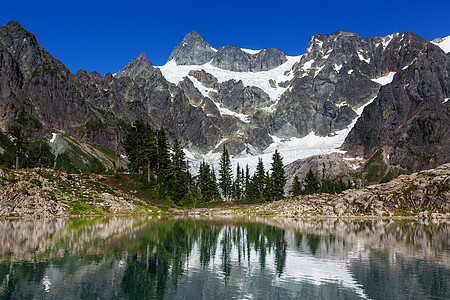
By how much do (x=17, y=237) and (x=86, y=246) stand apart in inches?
438

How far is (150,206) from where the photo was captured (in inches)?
3509

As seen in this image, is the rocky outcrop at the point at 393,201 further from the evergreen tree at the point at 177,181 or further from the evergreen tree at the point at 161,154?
the evergreen tree at the point at 161,154

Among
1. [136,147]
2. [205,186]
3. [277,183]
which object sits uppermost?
[136,147]

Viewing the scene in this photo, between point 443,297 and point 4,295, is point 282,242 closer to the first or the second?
point 443,297

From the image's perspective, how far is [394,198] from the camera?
8338 cm

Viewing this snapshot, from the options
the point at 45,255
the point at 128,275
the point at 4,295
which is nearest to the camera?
the point at 4,295

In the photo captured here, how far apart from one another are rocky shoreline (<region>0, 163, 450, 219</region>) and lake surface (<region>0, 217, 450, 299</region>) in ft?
120

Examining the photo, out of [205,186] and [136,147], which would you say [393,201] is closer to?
[205,186]

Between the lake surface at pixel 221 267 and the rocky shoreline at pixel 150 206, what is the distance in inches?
1436

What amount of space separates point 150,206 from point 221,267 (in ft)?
213

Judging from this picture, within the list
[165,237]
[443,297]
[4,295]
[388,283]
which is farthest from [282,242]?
[4,295]

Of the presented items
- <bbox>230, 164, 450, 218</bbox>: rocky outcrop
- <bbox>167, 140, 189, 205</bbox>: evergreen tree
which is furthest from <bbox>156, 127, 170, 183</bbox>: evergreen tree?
<bbox>230, 164, 450, 218</bbox>: rocky outcrop

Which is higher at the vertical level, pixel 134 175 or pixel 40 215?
pixel 134 175

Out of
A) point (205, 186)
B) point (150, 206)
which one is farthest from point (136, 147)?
point (205, 186)
